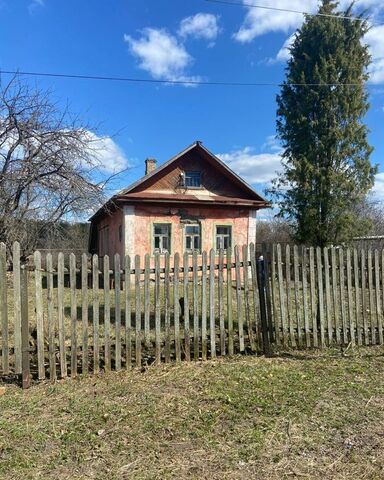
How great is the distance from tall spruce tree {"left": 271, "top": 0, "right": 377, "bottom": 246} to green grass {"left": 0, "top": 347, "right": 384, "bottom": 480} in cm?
1670

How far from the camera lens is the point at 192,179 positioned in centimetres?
1752

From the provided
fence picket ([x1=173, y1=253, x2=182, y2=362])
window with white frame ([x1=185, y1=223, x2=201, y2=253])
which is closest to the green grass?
fence picket ([x1=173, y1=253, x2=182, y2=362])

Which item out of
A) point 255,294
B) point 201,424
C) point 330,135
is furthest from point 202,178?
point 201,424

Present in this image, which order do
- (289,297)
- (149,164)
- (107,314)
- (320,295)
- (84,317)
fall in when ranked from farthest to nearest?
(149,164)
(320,295)
(289,297)
(107,314)
(84,317)

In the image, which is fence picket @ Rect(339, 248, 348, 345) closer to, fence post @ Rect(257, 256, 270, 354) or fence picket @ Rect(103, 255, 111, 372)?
fence post @ Rect(257, 256, 270, 354)

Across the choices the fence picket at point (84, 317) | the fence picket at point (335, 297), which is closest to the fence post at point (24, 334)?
the fence picket at point (84, 317)

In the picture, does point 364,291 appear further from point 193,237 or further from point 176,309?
point 193,237

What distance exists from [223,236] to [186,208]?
2.07m

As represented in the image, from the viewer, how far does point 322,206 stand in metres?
21.0

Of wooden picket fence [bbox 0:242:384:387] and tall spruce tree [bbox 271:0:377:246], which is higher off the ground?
tall spruce tree [bbox 271:0:377:246]

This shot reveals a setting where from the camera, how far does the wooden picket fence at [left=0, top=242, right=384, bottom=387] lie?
456 cm

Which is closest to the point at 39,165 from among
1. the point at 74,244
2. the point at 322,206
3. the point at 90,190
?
the point at 90,190

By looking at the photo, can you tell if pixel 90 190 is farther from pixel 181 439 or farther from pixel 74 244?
pixel 74 244

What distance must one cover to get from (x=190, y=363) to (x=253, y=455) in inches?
85.9
